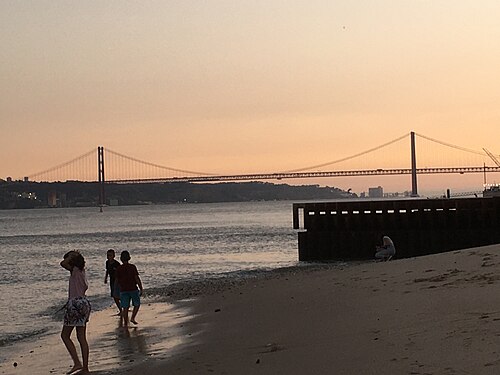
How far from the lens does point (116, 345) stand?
12.9 m

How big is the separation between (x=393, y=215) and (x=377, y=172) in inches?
3754

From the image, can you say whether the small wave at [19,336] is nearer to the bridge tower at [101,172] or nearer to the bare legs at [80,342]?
the bare legs at [80,342]

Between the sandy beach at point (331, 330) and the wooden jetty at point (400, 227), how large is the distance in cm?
1205

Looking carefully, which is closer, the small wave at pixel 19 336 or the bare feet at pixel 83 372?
the bare feet at pixel 83 372

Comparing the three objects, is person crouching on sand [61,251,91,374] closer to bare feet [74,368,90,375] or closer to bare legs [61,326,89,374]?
bare legs [61,326,89,374]

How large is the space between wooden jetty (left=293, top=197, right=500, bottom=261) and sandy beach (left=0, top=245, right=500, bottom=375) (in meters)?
12.0

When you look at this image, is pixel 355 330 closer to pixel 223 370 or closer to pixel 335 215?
pixel 223 370

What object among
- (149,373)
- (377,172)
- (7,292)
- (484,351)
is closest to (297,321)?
(149,373)

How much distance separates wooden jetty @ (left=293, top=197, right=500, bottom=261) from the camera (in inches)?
1166

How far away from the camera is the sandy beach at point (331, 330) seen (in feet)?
27.3

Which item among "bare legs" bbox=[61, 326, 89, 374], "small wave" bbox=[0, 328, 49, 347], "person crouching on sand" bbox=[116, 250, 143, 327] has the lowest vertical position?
"small wave" bbox=[0, 328, 49, 347]

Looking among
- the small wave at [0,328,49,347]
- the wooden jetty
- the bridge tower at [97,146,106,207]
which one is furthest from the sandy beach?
the bridge tower at [97,146,106,207]

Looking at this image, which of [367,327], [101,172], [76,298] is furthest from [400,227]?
[101,172]

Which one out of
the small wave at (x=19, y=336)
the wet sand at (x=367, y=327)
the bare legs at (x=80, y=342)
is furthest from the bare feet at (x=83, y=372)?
the small wave at (x=19, y=336)
